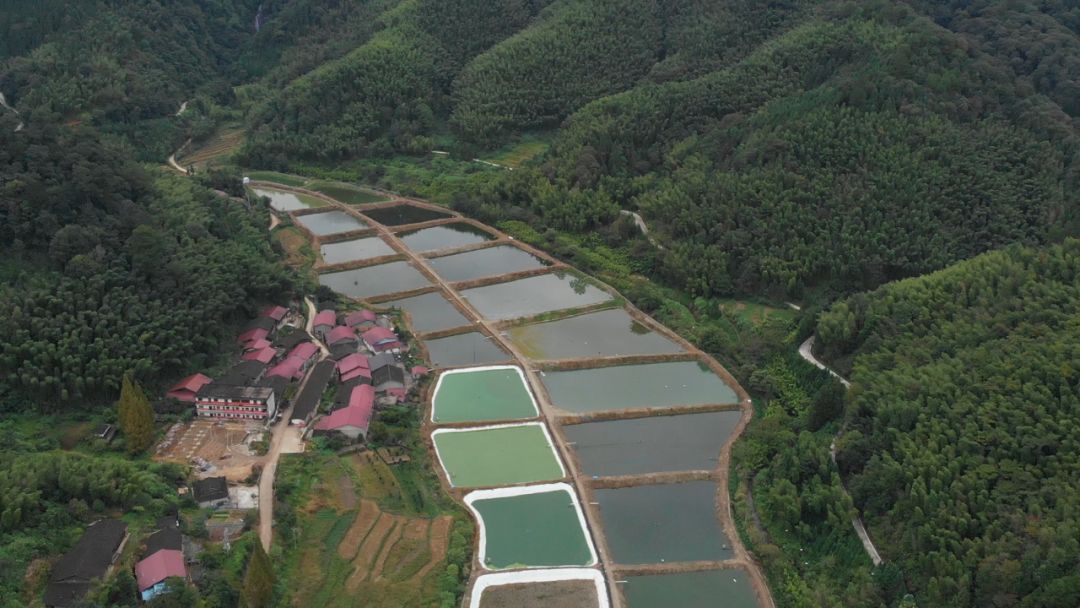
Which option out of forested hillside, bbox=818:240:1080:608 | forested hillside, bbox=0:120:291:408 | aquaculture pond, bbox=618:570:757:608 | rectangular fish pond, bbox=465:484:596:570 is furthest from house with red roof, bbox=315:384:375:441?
forested hillside, bbox=818:240:1080:608

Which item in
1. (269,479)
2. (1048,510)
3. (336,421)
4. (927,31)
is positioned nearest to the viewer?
(1048,510)

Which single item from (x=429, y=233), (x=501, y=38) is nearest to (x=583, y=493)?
(x=429, y=233)

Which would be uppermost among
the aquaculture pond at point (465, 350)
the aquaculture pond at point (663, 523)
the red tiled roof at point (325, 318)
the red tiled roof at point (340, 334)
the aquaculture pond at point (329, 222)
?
the red tiled roof at point (325, 318)

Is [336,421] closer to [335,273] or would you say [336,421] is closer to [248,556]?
[248,556]

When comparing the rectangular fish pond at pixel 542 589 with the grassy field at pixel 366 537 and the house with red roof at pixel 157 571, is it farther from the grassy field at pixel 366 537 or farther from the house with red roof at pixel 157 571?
the house with red roof at pixel 157 571

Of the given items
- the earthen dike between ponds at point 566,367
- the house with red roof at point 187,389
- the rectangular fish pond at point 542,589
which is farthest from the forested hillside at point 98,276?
the rectangular fish pond at point 542,589

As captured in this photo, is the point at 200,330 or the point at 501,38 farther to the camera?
the point at 501,38

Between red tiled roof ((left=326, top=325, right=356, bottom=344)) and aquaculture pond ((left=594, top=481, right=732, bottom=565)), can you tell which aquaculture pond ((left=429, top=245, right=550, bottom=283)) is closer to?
red tiled roof ((left=326, top=325, right=356, bottom=344))
